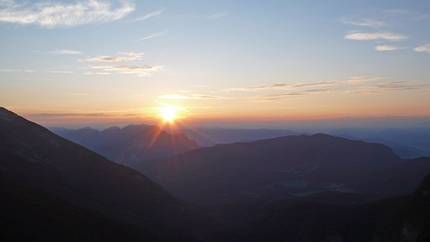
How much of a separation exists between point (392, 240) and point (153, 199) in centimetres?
7166

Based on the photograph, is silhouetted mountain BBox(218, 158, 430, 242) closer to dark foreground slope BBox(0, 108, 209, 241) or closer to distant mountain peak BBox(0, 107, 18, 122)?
dark foreground slope BBox(0, 108, 209, 241)

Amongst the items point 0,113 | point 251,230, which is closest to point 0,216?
point 251,230

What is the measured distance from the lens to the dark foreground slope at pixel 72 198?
52.6 m

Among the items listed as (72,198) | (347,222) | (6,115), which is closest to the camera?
(347,222)

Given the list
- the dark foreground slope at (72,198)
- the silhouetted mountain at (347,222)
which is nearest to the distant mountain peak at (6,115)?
the dark foreground slope at (72,198)

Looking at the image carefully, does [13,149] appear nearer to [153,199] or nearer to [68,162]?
[68,162]

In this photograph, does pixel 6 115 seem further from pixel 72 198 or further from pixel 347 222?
pixel 347 222

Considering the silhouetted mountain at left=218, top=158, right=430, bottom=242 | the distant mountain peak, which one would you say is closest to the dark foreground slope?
the distant mountain peak

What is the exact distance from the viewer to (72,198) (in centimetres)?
7719

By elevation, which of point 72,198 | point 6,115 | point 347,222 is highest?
point 6,115

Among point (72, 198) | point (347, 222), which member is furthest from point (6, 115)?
point (347, 222)

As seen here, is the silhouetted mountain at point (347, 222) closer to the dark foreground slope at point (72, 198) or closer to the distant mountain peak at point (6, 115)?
the dark foreground slope at point (72, 198)

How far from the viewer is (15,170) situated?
266ft

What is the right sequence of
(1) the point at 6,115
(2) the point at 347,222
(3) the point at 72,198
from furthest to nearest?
(1) the point at 6,115 → (3) the point at 72,198 → (2) the point at 347,222
